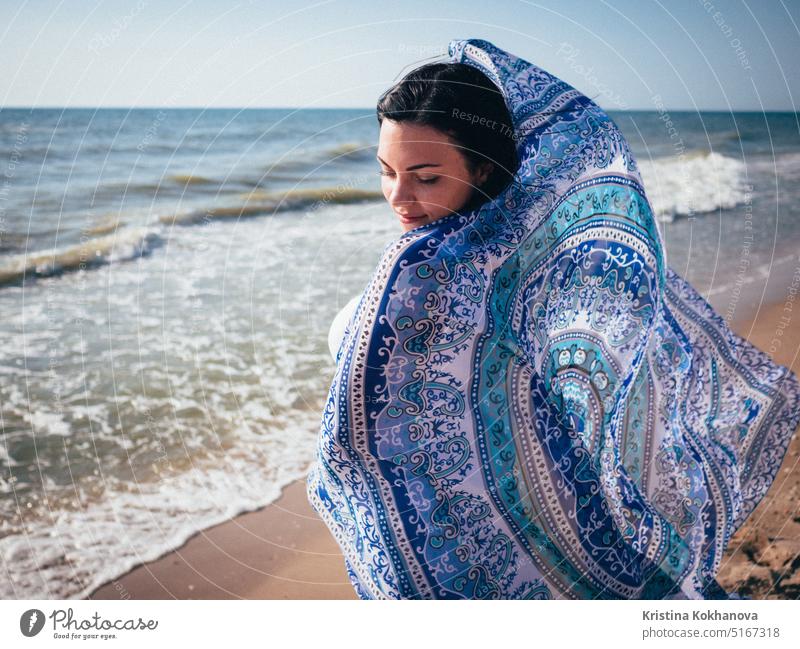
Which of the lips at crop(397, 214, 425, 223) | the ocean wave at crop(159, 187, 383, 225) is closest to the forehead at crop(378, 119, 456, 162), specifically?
the lips at crop(397, 214, 425, 223)

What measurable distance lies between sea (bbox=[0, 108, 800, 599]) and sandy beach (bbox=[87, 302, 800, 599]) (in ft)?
0.36

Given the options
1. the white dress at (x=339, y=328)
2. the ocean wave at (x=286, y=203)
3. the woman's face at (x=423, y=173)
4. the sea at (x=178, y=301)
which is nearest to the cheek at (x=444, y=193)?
the woman's face at (x=423, y=173)

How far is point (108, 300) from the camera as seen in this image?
15.0 ft

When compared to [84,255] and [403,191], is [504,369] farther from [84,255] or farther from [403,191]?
[84,255]

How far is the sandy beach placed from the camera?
87.7 inches

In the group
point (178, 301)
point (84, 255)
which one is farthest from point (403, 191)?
point (84, 255)

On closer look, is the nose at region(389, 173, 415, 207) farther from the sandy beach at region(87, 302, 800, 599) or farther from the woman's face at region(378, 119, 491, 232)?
the sandy beach at region(87, 302, 800, 599)

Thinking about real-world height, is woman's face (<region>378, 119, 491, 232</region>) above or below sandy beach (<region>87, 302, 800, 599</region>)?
above

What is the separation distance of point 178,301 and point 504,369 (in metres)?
3.56

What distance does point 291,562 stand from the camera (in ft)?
8.04

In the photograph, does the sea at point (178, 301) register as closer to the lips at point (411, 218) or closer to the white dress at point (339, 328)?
the white dress at point (339, 328)

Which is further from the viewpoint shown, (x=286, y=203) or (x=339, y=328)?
(x=286, y=203)
